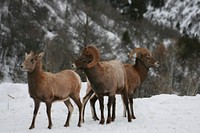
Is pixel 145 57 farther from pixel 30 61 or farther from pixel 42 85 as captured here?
pixel 30 61

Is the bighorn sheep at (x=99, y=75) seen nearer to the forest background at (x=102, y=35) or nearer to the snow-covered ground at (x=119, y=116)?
the snow-covered ground at (x=119, y=116)

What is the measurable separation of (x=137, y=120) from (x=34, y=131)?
12.5 feet

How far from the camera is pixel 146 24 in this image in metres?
99.6

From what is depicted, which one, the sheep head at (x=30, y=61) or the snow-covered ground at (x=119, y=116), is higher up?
the sheep head at (x=30, y=61)

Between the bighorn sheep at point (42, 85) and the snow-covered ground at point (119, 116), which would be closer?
the bighorn sheep at point (42, 85)

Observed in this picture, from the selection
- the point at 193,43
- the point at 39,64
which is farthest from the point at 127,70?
the point at 193,43

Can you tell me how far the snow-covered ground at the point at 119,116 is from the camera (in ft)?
37.9

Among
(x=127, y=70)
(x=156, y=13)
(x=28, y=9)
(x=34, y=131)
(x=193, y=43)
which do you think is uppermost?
(x=156, y=13)

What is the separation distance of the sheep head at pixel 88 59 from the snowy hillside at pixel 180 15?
277ft

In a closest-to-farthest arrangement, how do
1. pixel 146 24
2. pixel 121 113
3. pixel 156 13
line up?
pixel 121 113
pixel 146 24
pixel 156 13

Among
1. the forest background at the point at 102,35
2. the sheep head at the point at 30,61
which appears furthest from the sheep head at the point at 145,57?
the forest background at the point at 102,35

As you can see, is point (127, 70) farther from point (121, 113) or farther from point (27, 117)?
point (27, 117)

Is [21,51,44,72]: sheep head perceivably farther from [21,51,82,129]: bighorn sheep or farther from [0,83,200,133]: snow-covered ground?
[0,83,200,133]: snow-covered ground

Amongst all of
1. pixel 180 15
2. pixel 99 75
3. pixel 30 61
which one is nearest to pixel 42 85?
pixel 30 61
